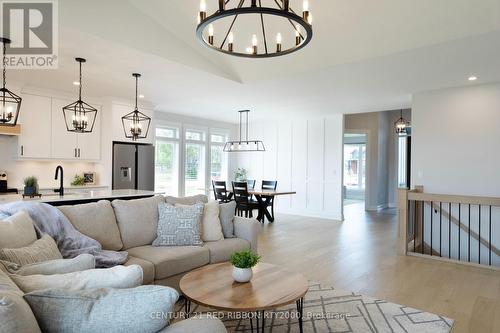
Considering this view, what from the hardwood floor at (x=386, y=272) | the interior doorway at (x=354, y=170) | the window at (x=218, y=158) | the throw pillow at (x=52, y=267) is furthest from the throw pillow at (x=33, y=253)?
the interior doorway at (x=354, y=170)

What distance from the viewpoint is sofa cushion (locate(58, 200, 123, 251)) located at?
2900mm

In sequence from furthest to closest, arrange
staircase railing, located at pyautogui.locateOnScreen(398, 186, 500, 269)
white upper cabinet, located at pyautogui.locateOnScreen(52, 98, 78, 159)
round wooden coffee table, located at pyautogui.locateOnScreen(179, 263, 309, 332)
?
1. white upper cabinet, located at pyautogui.locateOnScreen(52, 98, 78, 159)
2. staircase railing, located at pyautogui.locateOnScreen(398, 186, 500, 269)
3. round wooden coffee table, located at pyautogui.locateOnScreen(179, 263, 309, 332)

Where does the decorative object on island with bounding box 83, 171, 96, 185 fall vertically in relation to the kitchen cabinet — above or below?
below

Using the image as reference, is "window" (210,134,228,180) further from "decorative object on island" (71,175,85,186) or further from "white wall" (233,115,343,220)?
"decorative object on island" (71,175,85,186)

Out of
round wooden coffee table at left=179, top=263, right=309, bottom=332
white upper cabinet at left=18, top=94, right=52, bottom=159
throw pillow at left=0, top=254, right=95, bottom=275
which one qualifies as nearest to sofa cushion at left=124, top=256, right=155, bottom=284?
round wooden coffee table at left=179, top=263, right=309, bottom=332

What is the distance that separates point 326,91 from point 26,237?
15.3 feet

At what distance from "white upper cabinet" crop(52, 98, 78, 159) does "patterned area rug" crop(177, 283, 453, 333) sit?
4094 mm

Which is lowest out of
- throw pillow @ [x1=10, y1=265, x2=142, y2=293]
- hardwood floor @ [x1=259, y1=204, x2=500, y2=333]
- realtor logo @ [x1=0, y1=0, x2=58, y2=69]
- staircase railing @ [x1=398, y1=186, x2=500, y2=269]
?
hardwood floor @ [x1=259, y1=204, x2=500, y2=333]

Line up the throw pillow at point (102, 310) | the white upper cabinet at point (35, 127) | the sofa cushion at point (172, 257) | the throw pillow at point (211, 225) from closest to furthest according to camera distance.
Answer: the throw pillow at point (102, 310)
the sofa cushion at point (172, 257)
the throw pillow at point (211, 225)
the white upper cabinet at point (35, 127)

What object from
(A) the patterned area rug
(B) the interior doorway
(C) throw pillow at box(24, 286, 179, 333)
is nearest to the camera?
(C) throw pillow at box(24, 286, 179, 333)

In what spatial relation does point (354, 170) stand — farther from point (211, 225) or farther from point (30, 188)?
point (30, 188)

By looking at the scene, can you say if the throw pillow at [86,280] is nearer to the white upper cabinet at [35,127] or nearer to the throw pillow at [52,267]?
the throw pillow at [52,267]

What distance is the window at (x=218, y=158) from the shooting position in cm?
920

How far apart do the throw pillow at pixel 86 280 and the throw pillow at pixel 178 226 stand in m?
1.93
